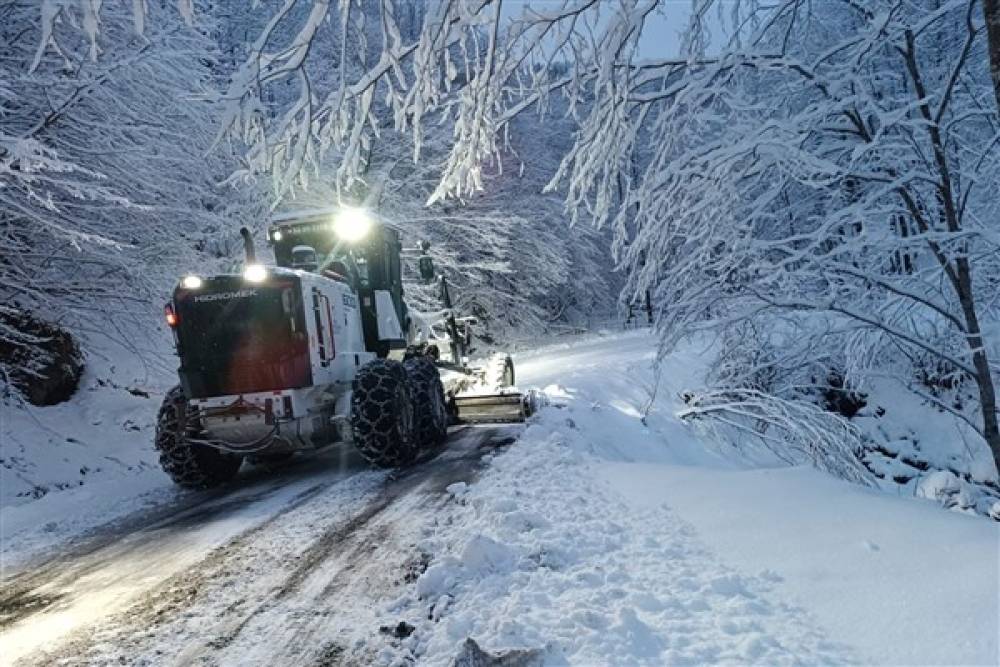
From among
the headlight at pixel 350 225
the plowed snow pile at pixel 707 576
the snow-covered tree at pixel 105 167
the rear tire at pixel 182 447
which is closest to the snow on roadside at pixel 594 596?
the plowed snow pile at pixel 707 576

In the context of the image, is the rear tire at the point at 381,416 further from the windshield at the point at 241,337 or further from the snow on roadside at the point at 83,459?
the snow on roadside at the point at 83,459

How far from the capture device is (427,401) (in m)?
7.45

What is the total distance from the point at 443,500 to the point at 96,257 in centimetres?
611

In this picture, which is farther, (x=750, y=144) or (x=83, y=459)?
(x=83, y=459)

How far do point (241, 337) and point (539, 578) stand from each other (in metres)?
4.08

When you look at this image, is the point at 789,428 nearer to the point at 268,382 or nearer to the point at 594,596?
the point at 594,596

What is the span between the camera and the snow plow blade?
8.02 m

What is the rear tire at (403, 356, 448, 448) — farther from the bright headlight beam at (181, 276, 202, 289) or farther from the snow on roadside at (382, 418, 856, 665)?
the snow on roadside at (382, 418, 856, 665)

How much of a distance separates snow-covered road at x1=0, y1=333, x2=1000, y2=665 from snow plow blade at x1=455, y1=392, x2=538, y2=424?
2635mm

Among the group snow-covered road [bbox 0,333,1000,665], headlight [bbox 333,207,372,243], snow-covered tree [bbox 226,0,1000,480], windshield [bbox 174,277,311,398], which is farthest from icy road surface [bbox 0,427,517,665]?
headlight [bbox 333,207,372,243]

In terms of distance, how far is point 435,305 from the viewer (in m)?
16.2

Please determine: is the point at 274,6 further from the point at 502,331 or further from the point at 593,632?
the point at 593,632

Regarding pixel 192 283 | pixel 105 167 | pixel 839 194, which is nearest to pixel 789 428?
pixel 839 194

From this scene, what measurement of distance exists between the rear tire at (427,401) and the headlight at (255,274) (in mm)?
2065
